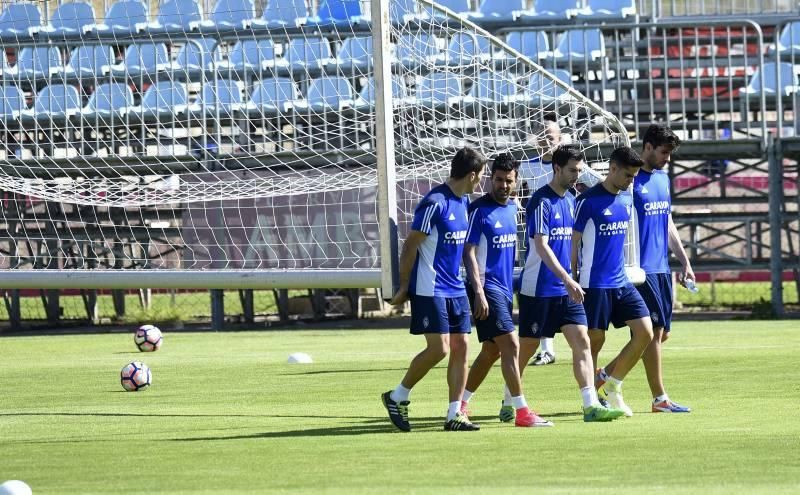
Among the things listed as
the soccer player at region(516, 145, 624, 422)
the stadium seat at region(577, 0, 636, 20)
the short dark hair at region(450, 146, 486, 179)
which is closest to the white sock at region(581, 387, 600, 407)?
the soccer player at region(516, 145, 624, 422)

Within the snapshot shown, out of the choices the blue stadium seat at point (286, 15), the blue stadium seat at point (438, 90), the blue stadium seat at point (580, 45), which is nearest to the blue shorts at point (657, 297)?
the blue stadium seat at point (438, 90)

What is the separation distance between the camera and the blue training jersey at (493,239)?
9742 mm

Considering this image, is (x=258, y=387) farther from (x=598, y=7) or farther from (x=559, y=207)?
(x=598, y=7)

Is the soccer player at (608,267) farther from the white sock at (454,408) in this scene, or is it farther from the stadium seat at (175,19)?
the stadium seat at (175,19)

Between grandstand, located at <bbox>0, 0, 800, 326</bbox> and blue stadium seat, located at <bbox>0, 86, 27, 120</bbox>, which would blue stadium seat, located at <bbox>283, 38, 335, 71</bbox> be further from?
blue stadium seat, located at <bbox>0, 86, 27, 120</bbox>

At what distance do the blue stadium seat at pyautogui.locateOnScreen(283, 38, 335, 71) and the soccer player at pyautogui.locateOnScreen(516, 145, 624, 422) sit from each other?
735cm

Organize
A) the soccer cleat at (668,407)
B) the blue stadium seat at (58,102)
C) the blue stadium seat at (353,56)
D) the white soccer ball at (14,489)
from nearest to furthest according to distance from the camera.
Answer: the white soccer ball at (14,489) < the soccer cleat at (668,407) < the blue stadium seat at (58,102) < the blue stadium seat at (353,56)

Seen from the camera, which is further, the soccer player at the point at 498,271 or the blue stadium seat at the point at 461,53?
→ the blue stadium seat at the point at 461,53

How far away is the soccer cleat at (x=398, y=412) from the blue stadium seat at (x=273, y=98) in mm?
8783

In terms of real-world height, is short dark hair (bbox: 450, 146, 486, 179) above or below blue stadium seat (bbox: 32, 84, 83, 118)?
below

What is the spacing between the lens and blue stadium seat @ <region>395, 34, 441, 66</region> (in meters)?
13.7

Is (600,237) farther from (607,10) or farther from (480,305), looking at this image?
(607,10)

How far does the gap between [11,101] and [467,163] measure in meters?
8.46

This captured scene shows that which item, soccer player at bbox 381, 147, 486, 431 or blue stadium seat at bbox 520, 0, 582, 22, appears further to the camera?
blue stadium seat at bbox 520, 0, 582, 22
